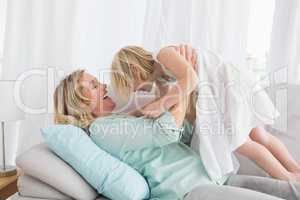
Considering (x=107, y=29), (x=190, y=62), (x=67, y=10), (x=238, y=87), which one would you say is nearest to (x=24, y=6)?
(x=67, y=10)

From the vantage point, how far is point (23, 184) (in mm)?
1498

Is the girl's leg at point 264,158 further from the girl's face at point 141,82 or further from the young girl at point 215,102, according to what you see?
the girl's face at point 141,82

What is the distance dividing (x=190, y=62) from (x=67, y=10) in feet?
3.27

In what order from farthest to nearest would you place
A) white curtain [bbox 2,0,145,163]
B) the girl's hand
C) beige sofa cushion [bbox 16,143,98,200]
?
white curtain [bbox 2,0,145,163], the girl's hand, beige sofa cushion [bbox 16,143,98,200]

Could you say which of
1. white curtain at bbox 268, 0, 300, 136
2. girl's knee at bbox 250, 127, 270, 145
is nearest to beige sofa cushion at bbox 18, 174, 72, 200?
girl's knee at bbox 250, 127, 270, 145

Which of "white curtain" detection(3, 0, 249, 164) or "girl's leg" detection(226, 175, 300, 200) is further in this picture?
"white curtain" detection(3, 0, 249, 164)

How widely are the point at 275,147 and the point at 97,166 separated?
81 centimetres

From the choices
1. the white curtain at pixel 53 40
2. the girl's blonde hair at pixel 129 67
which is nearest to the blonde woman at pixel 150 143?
the girl's blonde hair at pixel 129 67

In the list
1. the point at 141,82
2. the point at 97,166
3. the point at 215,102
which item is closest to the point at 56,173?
the point at 97,166

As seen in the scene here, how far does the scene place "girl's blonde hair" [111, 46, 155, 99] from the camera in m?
1.72

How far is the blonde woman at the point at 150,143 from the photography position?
150cm

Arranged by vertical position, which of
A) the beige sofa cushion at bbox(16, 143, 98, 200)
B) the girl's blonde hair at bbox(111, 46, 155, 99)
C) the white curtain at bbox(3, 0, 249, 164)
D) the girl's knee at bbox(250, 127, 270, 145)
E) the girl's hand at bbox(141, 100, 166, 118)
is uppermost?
the white curtain at bbox(3, 0, 249, 164)

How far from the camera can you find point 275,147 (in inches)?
68.3

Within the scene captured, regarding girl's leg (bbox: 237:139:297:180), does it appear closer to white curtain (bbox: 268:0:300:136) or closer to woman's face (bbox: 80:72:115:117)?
white curtain (bbox: 268:0:300:136)
